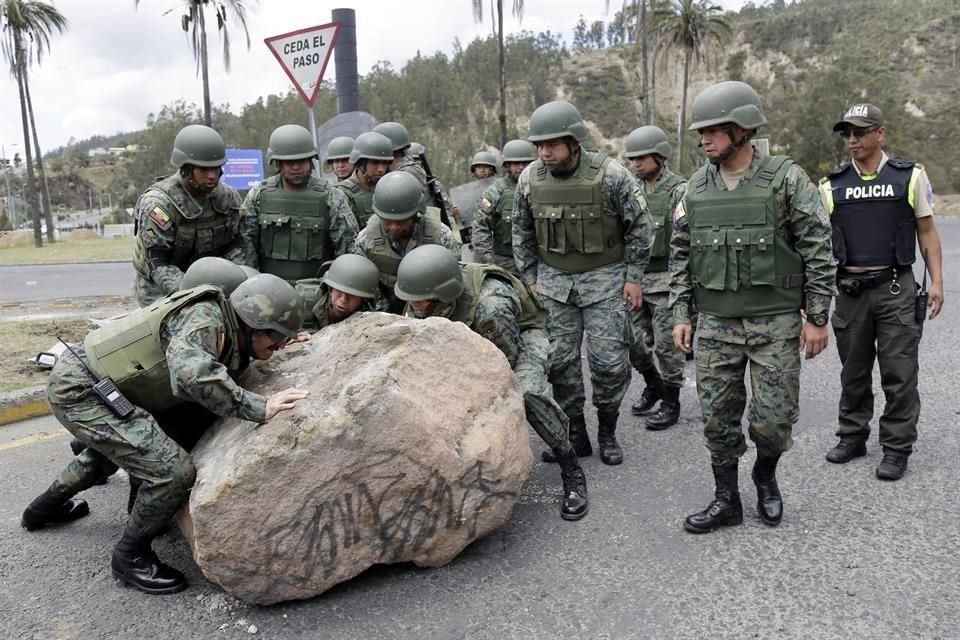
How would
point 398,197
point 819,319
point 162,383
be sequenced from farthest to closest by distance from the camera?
point 398,197 → point 819,319 → point 162,383

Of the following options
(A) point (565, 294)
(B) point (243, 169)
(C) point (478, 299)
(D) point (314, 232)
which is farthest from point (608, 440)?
(B) point (243, 169)

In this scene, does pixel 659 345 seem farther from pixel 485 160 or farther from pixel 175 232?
pixel 175 232

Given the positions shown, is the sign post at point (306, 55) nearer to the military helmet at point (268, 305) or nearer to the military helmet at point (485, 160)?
the military helmet at point (485, 160)

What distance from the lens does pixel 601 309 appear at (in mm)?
4438

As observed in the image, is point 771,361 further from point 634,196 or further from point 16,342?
point 16,342

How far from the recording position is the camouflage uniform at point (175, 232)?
181 inches

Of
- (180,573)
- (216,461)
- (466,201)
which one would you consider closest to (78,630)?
(180,573)

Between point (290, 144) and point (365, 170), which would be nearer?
point (290, 144)

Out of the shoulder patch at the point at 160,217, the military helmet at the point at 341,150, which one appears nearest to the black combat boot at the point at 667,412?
the shoulder patch at the point at 160,217

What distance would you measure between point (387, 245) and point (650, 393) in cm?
223

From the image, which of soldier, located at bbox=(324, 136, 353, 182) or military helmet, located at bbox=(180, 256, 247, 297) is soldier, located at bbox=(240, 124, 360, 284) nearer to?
military helmet, located at bbox=(180, 256, 247, 297)

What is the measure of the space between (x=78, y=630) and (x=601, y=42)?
88673mm

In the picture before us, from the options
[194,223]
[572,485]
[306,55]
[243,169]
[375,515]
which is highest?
[306,55]

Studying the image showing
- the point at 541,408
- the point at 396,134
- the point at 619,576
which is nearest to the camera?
the point at 619,576
